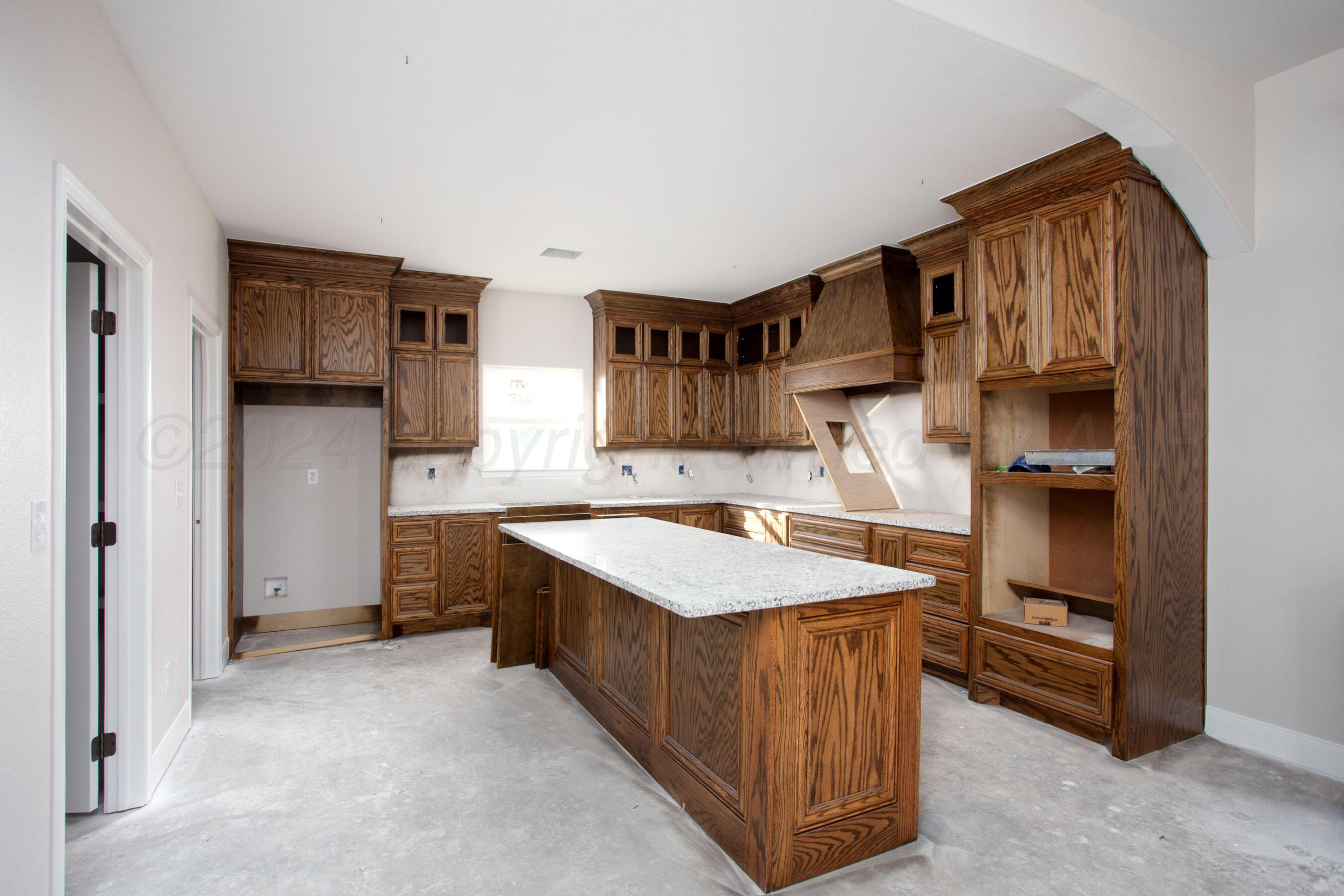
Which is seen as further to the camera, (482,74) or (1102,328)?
(1102,328)

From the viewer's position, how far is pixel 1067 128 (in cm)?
288

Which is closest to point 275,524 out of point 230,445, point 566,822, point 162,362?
point 230,445

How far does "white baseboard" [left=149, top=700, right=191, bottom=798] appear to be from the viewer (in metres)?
2.63

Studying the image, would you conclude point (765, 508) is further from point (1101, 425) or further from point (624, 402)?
point (1101, 425)

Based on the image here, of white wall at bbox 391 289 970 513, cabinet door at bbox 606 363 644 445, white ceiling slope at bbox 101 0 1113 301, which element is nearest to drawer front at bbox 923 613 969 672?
white wall at bbox 391 289 970 513

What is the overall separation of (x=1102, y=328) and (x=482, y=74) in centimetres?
271

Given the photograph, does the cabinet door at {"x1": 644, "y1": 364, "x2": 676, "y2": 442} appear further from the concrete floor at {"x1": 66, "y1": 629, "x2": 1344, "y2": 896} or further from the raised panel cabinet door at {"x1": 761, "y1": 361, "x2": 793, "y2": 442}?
the concrete floor at {"x1": 66, "y1": 629, "x2": 1344, "y2": 896}

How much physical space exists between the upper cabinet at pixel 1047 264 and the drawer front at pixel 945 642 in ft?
4.48

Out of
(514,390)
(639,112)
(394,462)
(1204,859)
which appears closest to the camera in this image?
(1204,859)

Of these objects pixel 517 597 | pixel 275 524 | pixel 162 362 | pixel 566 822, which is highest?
pixel 162 362

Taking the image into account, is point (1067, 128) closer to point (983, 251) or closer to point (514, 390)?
point (983, 251)

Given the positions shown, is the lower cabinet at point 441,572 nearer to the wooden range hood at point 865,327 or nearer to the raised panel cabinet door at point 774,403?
the raised panel cabinet door at point 774,403

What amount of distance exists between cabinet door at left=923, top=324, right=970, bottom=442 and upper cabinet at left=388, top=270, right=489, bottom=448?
10.9 feet

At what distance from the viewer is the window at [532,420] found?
583 cm
